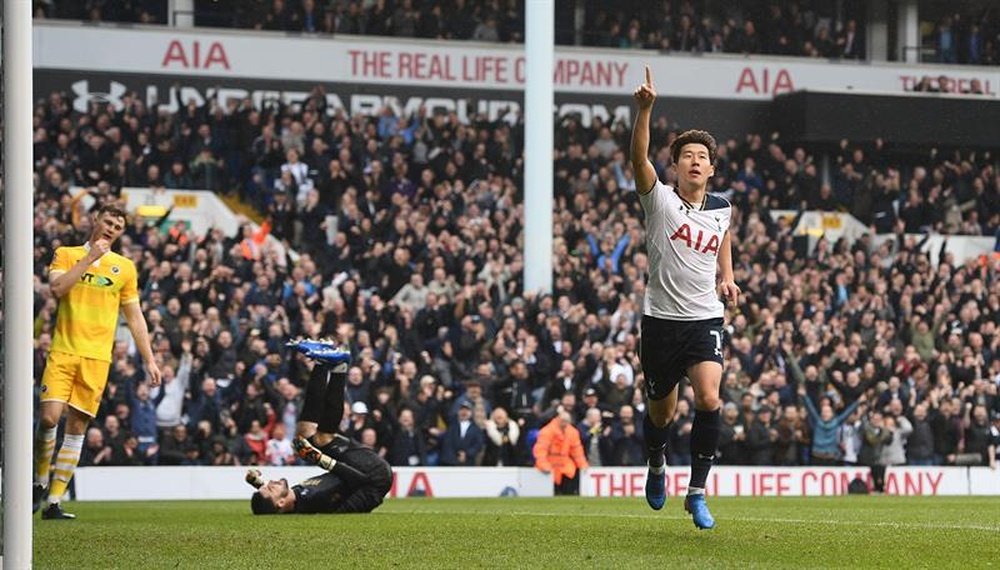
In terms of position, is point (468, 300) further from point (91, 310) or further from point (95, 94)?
point (91, 310)

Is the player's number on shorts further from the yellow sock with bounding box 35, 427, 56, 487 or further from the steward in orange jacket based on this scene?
the steward in orange jacket

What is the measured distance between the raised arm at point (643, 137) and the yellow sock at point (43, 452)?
5.34 m

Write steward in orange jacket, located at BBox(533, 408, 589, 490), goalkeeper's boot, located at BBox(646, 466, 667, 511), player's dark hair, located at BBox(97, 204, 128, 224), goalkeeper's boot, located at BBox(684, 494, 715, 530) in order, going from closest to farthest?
goalkeeper's boot, located at BBox(684, 494, 715, 530) → goalkeeper's boot, located at BBox(646, 466, 667, 511) → player's dark hair, located at BBox(97, 204, 128, 224) → steward in orange jacket, located at BBox(533, 408, 589, 490)

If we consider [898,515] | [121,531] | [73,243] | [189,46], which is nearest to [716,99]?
[189,46]

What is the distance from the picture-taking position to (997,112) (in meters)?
38.1

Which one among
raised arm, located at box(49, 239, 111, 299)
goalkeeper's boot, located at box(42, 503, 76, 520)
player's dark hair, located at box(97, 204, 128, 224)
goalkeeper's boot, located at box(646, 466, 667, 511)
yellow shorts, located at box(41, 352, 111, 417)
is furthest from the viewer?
goalkeeper's boot, located at box(42, 503, 76, 520)

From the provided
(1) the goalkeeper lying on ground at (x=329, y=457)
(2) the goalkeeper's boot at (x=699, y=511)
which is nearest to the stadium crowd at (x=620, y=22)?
(1) the goalkeeper lying on ground at (x=329, y=457)

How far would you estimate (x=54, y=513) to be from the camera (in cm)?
1321

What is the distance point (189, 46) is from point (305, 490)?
22.7 metres

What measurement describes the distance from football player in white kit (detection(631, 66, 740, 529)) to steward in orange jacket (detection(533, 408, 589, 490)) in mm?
11785

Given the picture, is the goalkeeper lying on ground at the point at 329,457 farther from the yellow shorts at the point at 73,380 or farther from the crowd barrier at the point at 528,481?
the crowd barrier at the point at 528,481

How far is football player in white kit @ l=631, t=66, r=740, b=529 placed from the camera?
10234mm

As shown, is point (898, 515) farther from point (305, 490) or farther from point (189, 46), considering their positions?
point (189, 46)

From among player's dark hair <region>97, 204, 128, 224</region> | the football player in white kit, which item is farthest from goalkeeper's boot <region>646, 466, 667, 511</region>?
player's dark hair <region>97, 204, 128, 224</region>
